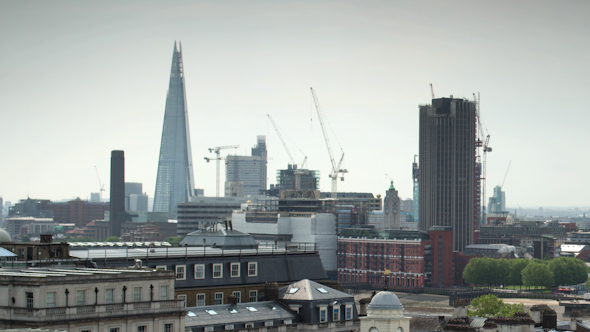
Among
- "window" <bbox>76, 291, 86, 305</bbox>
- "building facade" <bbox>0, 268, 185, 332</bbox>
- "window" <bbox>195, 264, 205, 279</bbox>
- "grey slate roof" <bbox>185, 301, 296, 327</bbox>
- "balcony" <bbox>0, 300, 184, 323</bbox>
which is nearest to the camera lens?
"balcony" <bbox>0, 300, 184, 323</bbox>

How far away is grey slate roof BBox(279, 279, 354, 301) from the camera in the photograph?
361ft

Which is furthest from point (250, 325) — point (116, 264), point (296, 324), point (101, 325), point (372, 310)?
point (372, 310)

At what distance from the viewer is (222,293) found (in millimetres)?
115125

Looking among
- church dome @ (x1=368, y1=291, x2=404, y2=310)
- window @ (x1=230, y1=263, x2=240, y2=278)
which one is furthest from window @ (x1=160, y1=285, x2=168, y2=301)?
window @ (x1=230, y1=263, x2=240, y2=278)

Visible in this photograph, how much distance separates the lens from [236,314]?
344 ft

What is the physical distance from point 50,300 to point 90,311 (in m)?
3.76

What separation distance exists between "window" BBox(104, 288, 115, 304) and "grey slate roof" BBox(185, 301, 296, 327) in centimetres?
1253

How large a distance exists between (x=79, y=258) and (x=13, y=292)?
25.3 meters

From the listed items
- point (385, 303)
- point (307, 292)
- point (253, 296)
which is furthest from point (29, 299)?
point (253, 296)

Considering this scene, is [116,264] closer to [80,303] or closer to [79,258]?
[79,258]

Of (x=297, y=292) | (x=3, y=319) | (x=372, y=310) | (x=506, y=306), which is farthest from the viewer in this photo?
(x=506, y=306)

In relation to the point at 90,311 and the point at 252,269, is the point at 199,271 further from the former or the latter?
the point at 90,311

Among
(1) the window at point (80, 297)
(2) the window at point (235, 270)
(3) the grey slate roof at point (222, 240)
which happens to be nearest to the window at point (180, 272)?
(2) the window at point (235, 270)

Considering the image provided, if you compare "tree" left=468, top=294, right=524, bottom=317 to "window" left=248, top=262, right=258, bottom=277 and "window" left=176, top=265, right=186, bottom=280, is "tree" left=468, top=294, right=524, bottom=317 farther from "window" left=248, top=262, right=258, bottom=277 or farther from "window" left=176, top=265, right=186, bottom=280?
"window" left=176, top=265, right=186, bottom=280
